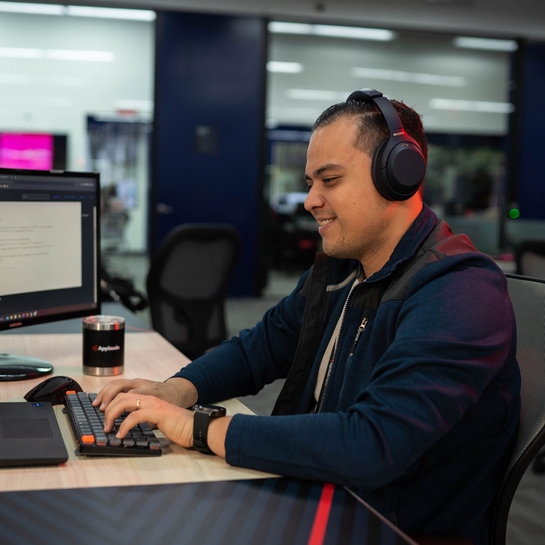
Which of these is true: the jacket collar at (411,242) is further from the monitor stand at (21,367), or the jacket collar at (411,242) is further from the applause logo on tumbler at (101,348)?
the monitor stand at (21,367)

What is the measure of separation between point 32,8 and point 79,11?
0.44 m

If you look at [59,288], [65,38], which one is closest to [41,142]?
[65,38]

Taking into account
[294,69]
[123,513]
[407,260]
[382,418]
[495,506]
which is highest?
[294,69]

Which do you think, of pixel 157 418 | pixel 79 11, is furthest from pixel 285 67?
pixel 157 418

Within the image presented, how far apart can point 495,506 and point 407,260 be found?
443 mm

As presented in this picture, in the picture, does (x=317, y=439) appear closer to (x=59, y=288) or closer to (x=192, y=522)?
(x=192, y=522)

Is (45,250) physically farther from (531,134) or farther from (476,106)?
(531,134)

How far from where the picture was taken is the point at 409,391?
0.97 m

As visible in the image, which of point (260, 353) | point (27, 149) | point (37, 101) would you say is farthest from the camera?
point (27, 149)

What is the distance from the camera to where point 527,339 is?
1272mm

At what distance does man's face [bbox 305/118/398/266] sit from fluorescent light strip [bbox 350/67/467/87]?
675cm

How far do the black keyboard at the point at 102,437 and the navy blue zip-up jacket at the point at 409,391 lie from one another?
0.52 ft

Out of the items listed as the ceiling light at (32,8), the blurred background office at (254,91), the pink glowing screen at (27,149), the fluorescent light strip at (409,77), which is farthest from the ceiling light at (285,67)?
the pink glowing screen at (27,149)

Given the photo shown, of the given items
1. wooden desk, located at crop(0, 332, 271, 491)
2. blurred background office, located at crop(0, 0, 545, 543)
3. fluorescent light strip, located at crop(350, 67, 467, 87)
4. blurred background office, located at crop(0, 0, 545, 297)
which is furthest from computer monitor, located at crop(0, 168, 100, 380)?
fluorescent light strip, located at crop(350, 67, 467, 87)
